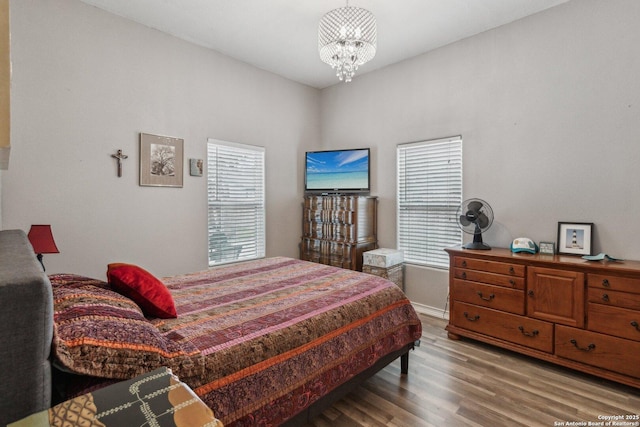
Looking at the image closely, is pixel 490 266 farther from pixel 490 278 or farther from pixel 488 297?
pixel 488 297

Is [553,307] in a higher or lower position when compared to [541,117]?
lower

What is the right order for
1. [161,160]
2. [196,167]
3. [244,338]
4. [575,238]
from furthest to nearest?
[196,167] < [161,160] < [575,238] < [244,338]

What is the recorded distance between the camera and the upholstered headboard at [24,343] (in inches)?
32.4

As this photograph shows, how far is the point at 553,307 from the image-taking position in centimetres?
252

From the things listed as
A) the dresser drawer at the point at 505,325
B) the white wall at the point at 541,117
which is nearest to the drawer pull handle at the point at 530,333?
the dresser drawer at the point at 505,325

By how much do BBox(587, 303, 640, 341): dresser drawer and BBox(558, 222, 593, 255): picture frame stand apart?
0.56 metres

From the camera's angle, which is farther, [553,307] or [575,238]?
[575,238]

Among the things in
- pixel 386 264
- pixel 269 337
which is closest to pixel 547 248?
pixel 386 264

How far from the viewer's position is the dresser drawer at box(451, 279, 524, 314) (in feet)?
8.89

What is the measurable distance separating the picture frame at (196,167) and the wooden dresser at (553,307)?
9.53 feet

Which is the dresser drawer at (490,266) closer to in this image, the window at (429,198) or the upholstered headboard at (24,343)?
the window at (429,198)

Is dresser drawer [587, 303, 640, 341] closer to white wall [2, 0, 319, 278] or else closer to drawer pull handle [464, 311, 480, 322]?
drawer pull handle [464, 311, 480, 322]

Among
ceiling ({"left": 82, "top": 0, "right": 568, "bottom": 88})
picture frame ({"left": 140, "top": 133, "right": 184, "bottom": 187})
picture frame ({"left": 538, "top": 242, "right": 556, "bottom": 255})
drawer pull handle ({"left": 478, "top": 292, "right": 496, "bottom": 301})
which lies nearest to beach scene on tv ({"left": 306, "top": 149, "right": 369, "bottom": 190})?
ceiling ({"left": 82, "top": 0, "right": 568, "bottom": 88})

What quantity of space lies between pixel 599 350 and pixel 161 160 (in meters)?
4.24
